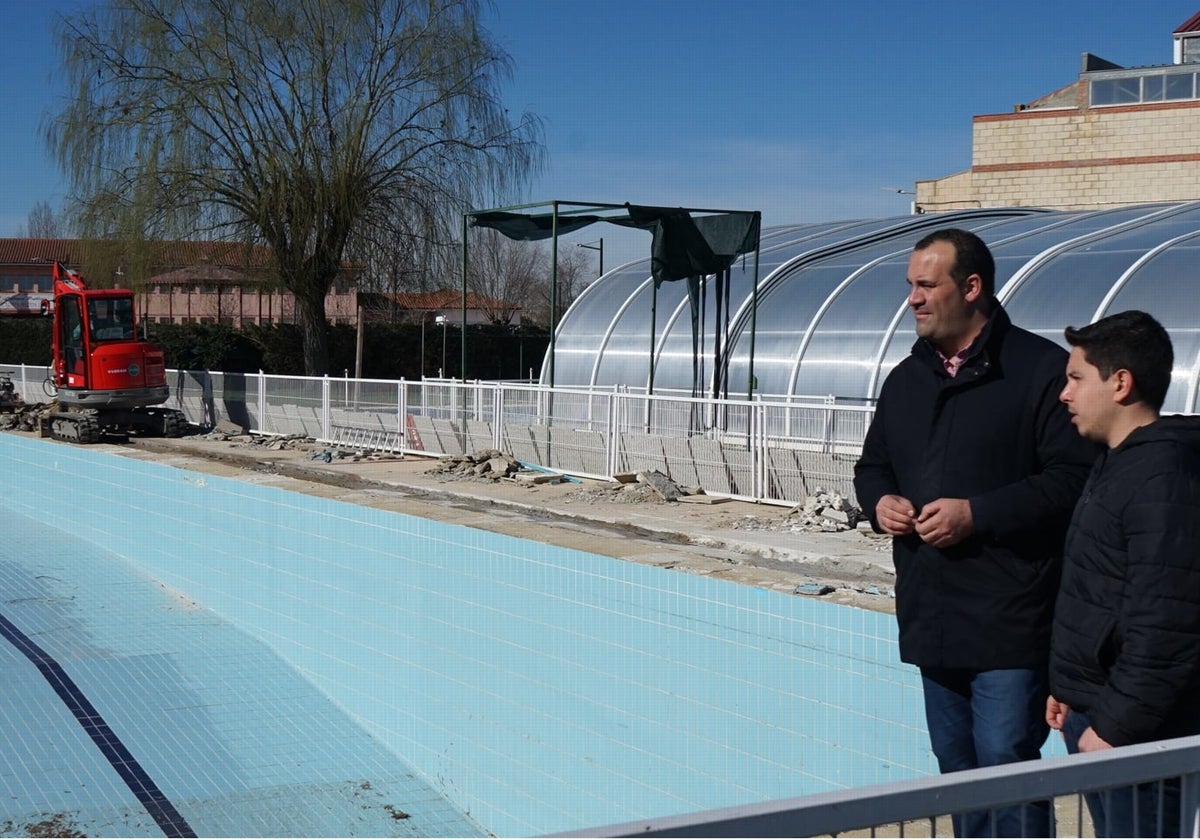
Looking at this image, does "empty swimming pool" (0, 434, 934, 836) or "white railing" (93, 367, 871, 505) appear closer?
"empty swimming pool" (0, 434, 934, 836)

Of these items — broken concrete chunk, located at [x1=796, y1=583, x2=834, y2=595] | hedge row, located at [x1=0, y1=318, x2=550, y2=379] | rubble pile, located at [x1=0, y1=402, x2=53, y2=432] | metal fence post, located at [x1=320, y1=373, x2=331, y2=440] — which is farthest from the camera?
hedge row, located at [x1=0, y1=318, x2=550, y2=379]

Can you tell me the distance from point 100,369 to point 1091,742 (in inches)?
906

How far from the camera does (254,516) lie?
12977 mm

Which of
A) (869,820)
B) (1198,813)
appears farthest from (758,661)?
(869,820)

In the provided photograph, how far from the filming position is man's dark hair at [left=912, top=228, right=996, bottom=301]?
3492mm

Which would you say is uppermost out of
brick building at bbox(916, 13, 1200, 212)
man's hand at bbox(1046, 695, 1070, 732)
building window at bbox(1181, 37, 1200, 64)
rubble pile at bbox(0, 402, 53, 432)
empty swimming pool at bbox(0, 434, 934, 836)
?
building window at bbox(1181, 37, 1200, 64)

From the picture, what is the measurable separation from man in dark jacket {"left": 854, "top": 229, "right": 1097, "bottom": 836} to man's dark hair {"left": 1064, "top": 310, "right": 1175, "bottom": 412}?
32 centimetres

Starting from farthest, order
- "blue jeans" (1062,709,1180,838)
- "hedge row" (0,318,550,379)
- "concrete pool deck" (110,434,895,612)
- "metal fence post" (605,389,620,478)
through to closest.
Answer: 1. "hedge row" (0,318,550,379)
2. "metal fence post" (605,389,620,478)
3. "concrete pool deck" (110,434,895,612)
4. "blue jeans" (1062,709,1180,838)

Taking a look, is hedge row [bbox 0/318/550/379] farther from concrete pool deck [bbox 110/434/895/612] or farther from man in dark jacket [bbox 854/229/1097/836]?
man in dark jacket [bbox 854/229/1097/836]

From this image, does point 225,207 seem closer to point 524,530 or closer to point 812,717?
point 524,530

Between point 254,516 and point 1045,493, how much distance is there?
427 inches

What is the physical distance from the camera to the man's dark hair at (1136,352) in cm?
305

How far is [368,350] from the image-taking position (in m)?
38.2

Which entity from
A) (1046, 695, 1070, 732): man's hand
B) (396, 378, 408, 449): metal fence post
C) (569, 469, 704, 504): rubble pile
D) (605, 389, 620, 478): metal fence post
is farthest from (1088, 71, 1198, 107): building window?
(1046, 695, 1070, 732): man's hand
